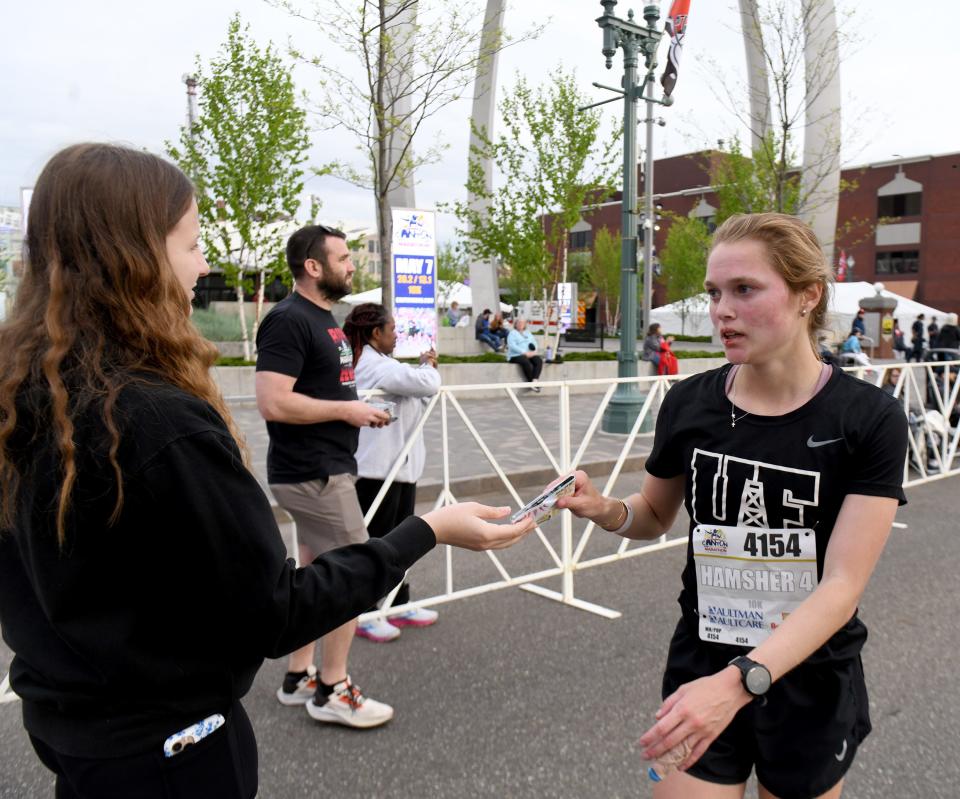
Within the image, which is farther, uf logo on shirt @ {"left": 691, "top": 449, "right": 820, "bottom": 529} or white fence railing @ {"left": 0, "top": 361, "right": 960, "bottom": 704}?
white fence railing @ {"left": 0, "top": 361, "right": 960, "bottom": 704}

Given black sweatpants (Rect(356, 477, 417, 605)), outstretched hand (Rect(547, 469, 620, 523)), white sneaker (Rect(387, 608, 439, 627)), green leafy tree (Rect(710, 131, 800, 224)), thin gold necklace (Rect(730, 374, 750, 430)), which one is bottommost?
white sneaker (Rect(387, 608, 439, 627))

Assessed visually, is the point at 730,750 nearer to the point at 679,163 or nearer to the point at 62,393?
the point at 62,393

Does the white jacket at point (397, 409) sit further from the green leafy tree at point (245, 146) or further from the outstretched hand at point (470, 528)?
the green leafy tree at point (245, 146)

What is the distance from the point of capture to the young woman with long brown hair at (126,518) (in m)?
1.23

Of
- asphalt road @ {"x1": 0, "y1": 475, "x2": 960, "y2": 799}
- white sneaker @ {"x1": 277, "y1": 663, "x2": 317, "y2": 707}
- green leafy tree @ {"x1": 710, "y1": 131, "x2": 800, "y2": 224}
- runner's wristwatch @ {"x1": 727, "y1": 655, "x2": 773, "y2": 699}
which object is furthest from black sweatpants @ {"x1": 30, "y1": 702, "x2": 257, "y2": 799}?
green leafy tree @ {"x1": 710, "y1": 131, "x2": 800, "y2": 224}

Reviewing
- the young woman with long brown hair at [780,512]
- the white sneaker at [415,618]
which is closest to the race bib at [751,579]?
the young woman with long brown hair at [780,512]

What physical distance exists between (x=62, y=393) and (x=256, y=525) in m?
0.34

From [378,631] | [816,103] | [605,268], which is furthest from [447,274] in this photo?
[378,631]

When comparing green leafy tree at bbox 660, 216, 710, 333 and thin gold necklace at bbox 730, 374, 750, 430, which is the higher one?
green leafy tree at bbox 660, 216, 710, 333

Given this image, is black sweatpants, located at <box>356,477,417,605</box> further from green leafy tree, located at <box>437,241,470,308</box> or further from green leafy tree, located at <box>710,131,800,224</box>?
green leafy tree, located at <box>437,241,470,308</box>

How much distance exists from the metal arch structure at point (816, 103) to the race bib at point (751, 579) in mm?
15470

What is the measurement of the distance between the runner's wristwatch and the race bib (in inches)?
13.5

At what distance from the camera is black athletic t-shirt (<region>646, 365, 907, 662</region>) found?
174cm

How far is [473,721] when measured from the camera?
355 centimetres
